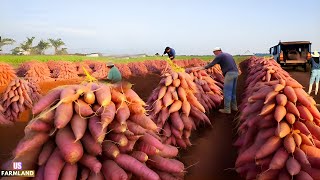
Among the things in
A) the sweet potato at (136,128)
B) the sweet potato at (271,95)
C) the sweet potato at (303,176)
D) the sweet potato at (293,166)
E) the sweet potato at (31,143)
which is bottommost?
the sweet potato at (303,176)

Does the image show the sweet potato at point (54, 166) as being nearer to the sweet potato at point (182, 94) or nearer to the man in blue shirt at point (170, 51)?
the sweet potato at point (182, 94)

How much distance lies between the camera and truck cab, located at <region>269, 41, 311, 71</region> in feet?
74.5

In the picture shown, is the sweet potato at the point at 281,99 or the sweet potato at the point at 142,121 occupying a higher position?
the sweet potato at the point at 281,99

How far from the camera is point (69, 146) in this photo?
233 cm

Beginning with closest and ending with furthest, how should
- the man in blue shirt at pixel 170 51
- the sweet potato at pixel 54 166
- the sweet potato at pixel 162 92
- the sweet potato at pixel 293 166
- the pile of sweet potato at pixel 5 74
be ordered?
the sweet potato at pixel 54 166, the sweet potato at pixel 293 166, the sweet potato at pixel 162 92, the man in blue shirt at pixel 170 51, the pile of sweet potato at pixel 5 74

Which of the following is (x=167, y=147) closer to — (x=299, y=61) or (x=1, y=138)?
(x=1, y=138)

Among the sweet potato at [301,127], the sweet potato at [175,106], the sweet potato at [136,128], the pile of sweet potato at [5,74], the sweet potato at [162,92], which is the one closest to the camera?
the sweet potato at [136,128]

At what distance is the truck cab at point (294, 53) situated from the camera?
74.5ft

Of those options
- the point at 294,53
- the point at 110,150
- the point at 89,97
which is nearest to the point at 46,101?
the point at 89,97

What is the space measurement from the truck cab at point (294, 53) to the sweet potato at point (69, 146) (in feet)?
74.4

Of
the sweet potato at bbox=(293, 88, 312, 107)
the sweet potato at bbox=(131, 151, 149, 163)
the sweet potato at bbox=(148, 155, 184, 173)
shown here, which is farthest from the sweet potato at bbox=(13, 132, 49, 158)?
the sweet potato at bbox=(293, 88, 312, 107)

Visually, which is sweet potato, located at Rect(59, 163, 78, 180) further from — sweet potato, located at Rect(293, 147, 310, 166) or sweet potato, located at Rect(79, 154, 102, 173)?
sweet potato, located at Rect(293, 147, 310, 166)

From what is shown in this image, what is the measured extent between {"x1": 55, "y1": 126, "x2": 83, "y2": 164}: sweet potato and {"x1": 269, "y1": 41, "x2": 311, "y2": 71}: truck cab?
22666 mm

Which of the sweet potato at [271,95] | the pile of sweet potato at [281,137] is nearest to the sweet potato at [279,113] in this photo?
the pile of sweet potato at [281,137]
